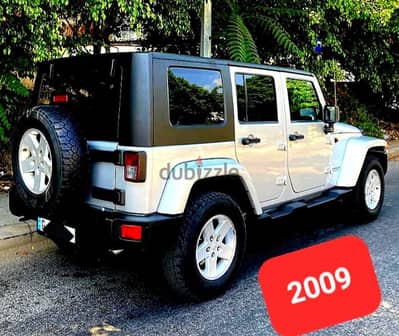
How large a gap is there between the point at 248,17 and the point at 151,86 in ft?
18.1

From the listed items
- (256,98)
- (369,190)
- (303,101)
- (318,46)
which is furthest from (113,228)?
(318,46)

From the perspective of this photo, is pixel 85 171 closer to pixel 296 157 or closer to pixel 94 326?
pixel 94 326

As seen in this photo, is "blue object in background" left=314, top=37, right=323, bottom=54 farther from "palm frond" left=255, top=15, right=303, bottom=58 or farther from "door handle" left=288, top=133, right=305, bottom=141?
"door handle" left=288, top=133, right=305, bottom=141

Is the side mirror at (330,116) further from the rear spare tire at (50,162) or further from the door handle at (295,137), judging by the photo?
the rear spare tire at (50,162)

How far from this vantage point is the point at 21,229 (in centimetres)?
513

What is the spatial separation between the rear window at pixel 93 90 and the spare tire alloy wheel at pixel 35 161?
Result: 0.33 m

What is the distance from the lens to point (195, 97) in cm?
370

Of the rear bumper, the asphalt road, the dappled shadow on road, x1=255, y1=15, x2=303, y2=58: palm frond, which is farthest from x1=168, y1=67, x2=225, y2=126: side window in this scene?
x1=255, y1=15, x2=303, y2=58: palm frond

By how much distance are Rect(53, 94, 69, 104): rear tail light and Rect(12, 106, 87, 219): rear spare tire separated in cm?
28

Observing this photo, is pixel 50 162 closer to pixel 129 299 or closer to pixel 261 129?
pixel 129 299

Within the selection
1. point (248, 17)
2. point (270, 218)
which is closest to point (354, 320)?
point (270, 218)

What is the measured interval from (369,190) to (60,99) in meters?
3.83

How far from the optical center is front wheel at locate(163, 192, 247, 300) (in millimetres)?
3453

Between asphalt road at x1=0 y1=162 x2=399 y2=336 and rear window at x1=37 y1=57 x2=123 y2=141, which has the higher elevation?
rear window at x1=37 y1=57 x2=123 y2=141
